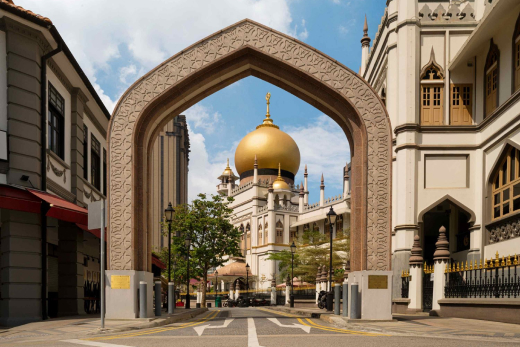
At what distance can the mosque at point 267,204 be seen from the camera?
67.9m

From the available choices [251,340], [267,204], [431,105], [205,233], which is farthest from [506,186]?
[267,204]

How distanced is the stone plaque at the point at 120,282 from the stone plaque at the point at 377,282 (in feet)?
20.5

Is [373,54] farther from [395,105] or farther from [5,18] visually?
[5,18]

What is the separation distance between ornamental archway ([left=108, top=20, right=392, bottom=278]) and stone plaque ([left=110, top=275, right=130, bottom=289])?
10.7 inches

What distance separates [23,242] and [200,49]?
280 inches

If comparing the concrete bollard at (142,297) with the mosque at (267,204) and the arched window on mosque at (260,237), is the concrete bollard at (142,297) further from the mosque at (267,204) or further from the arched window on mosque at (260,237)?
the arched window on mosque at (260,237)

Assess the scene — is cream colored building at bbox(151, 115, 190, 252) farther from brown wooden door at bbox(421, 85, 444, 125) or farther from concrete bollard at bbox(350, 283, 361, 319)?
concrete bollard at bbox(350, 283, 361, 319)

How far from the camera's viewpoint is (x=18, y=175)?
48.1ft

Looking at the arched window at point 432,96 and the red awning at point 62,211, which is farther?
the arched window at point 432,96

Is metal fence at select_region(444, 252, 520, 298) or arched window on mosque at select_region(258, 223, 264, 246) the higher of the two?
metal fence at select_region(444, 252, 520, 298)

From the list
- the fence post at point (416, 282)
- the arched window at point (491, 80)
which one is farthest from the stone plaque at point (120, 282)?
the arched window at point (491, 80)

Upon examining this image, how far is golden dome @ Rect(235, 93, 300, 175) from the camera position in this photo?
7781cm

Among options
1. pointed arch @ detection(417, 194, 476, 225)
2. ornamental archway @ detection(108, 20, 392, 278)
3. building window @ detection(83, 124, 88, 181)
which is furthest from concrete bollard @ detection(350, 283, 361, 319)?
pointed arch @ detection(417, 194, 476, 225)

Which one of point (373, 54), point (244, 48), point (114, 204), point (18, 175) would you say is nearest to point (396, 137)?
point (373, 54)
